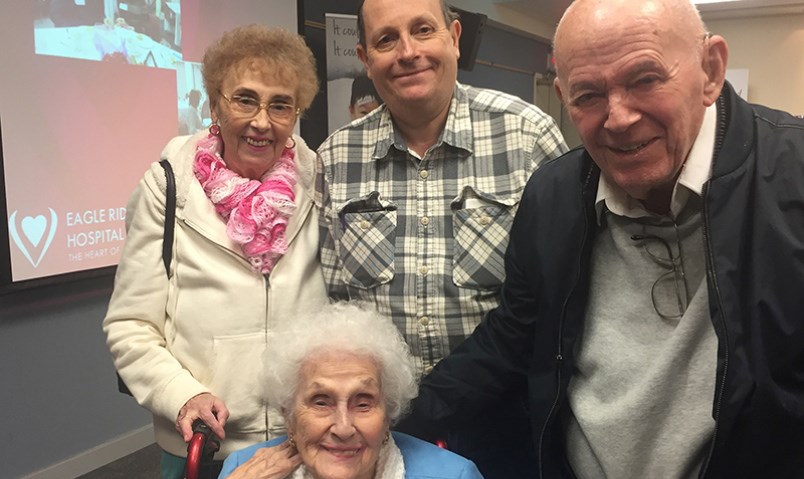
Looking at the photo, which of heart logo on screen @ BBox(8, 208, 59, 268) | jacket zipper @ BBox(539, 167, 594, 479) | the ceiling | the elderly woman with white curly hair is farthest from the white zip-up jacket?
Answer: the ceiling

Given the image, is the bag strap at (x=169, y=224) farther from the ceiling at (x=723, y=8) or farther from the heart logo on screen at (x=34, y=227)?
the ceiling at (x=723, y=8)

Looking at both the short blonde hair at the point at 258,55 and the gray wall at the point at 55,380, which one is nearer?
the short blonde hair at the point at 258,55

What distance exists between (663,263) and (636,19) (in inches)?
19.6

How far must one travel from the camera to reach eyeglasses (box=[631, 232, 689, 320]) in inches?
51.0

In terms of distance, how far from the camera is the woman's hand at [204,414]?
1.64 m

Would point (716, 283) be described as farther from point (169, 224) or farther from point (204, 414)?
point (169, 224)

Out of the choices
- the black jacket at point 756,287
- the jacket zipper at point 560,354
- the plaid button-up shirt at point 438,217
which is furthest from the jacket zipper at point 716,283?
the plaid button-up shirt at point 438,217

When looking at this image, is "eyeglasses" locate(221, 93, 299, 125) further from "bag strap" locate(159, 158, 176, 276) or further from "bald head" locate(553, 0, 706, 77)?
"bald head" locate(553, 0, 706, 77)

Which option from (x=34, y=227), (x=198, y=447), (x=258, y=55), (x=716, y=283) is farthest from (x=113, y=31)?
(x=716, y=283)

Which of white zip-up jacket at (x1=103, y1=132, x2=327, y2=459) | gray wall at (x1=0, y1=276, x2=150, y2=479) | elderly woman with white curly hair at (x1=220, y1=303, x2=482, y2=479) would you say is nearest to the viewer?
elderly woman with white curly hair at (x1=220, y1=303, x2=482, y2=479)

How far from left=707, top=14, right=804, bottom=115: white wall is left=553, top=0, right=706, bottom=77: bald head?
28.0 feet

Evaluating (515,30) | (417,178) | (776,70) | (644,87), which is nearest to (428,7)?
(417,178)

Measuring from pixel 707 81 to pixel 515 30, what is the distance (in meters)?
7.08

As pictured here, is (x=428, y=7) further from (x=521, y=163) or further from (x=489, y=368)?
(x=489, y=368)
